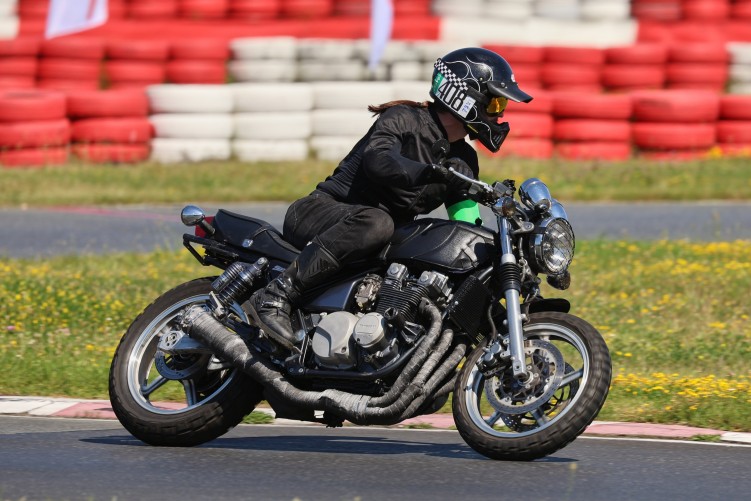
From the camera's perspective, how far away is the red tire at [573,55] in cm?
1969

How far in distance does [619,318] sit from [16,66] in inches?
462

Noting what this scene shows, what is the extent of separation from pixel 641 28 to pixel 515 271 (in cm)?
1741

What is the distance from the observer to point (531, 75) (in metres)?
19.5

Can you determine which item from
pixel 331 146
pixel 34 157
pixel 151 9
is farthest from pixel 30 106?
pixel 151 9

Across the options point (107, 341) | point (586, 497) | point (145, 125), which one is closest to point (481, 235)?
point (586, 497)

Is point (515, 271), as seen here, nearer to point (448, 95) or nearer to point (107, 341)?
point (448, 95)

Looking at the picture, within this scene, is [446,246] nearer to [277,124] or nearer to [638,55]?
[277,124]

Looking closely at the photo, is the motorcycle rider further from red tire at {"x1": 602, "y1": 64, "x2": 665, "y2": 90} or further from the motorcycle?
red tire at {"x1": 602, "y1": 64, "x2": 665, "y2": 90}

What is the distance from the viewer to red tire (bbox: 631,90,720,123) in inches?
719

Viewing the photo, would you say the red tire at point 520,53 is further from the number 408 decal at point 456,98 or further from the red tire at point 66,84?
the number 408 decal at point 456,98

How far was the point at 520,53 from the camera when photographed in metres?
19.2

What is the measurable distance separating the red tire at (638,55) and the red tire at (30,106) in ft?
25.3

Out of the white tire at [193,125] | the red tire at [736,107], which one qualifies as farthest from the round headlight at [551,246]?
the red tire at [736,107]

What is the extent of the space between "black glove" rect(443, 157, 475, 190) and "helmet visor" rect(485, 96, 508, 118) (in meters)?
0.36
